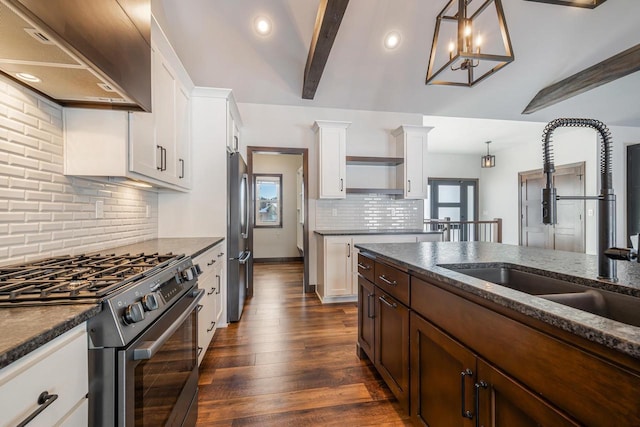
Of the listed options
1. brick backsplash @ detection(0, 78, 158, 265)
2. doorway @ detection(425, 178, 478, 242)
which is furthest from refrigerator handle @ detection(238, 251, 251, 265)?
doorway @ detection(425, 178, 478, 242)

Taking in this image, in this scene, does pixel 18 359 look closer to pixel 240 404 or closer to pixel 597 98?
pixel 240 404

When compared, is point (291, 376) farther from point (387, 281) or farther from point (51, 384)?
point (51, 384)

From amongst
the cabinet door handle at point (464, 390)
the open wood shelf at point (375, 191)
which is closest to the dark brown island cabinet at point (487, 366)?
the cabinet door handle at point (464, 390)

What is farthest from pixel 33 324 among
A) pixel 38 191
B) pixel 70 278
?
pixel 38 191

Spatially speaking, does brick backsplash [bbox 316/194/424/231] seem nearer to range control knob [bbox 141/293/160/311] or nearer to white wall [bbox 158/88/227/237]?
white wall [bbox 158/88/227/237]

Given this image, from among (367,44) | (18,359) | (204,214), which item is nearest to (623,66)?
(367,44)

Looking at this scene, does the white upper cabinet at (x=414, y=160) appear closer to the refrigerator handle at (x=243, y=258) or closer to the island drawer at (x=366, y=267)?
the island drawer at (x=366, y=267)

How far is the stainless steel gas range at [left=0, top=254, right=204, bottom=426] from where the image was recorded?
2.54 ft

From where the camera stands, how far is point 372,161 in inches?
162

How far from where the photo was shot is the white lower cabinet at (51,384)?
1.72ft

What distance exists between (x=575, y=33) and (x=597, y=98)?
1.83m

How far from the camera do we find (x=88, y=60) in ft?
3.24

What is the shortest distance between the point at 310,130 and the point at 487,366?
374 centimetres

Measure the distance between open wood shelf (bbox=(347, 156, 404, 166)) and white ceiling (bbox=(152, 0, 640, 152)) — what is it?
33.0 inches
